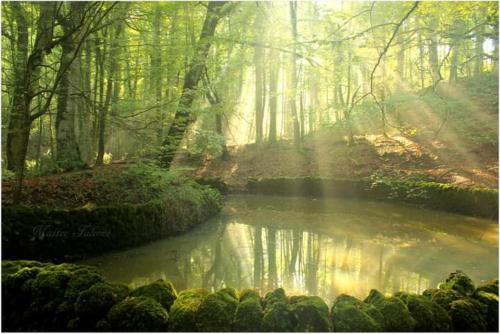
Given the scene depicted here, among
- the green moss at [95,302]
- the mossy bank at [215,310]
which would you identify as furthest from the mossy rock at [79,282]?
the green moss at [95,302]

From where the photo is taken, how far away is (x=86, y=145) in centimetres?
1561

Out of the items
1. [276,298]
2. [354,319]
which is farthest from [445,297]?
[276,298]

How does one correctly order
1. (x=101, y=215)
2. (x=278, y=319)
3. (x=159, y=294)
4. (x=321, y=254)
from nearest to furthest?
(x=278, y=319), (x=159, y=294), (x=101, y=215), (x=321, y=254)

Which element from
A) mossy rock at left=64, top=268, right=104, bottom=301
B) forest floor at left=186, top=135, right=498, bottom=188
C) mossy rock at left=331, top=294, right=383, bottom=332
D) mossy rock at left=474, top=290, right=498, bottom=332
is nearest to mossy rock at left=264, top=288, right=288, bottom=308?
mossy rock at left=331, top=294, right=383, bottom=332

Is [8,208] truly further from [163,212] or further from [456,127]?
[456,127]

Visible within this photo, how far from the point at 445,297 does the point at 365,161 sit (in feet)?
41.6

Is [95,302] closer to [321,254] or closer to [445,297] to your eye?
[445,297]

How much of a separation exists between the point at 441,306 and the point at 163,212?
5.86 metres

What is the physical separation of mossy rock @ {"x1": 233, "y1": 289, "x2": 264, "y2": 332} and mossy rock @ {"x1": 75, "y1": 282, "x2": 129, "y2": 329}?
1.15m

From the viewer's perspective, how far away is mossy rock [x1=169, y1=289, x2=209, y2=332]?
123 inches

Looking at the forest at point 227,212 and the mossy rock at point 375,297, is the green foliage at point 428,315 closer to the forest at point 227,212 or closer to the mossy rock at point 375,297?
the forest at point 227,212

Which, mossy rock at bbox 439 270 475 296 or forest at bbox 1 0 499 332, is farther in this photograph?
mossy rock at bbox 439 270 475 296

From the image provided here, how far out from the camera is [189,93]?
9422 mm

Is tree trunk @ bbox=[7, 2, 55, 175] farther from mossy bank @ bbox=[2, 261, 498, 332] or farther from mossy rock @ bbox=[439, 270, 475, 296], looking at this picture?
mossy rock @ bbox=[439, 270, 475, 296]
